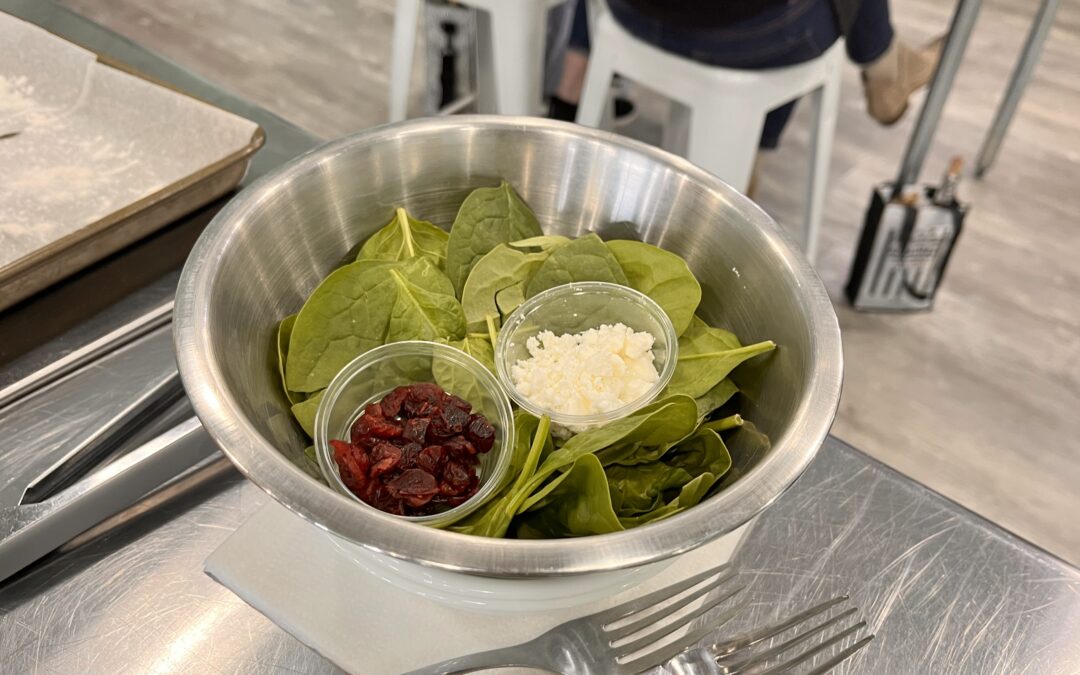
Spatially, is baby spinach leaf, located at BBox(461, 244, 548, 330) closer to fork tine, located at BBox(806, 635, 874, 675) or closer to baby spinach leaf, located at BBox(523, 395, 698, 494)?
baby spinach leaf, located at BBox(523, 395, 698, 494)

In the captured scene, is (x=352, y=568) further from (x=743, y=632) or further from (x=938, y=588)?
(x=938, y=588)

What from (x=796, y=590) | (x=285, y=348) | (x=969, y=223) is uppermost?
(x=285, y=348)

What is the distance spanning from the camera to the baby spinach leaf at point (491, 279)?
2.13 feet

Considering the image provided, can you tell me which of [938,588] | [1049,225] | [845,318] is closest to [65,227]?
[938,588]

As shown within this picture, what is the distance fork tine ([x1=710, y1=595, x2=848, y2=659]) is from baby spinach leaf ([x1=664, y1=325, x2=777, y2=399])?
16 centimetres

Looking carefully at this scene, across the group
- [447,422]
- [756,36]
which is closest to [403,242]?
[447,422]

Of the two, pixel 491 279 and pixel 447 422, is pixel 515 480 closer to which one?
pixel 447 422

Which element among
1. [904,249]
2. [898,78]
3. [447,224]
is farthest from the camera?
[898,78]

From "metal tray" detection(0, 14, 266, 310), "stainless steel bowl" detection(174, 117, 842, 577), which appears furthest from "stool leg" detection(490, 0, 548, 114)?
"stainless steel bowl" detection(174, 117, 842, 577)

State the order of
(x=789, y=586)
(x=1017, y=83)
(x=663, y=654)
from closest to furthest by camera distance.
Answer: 1. (x=663, y=654)
2. (x=789, y=586)
3. (x=1017, y=83)

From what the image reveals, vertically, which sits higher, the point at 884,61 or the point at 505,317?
the point at 505,317

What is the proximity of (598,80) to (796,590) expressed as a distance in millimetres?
1009

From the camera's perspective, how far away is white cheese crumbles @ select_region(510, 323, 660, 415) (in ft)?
1.93

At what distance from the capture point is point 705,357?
1.98 ft
